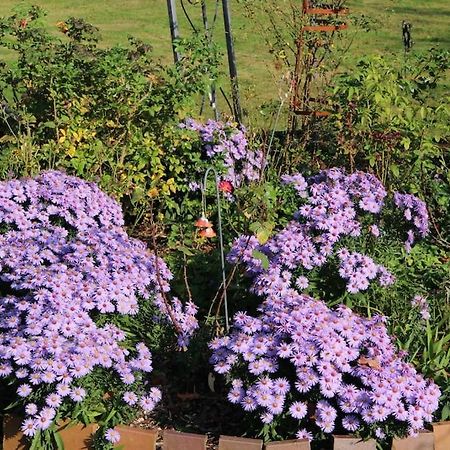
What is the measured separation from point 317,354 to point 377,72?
2.22 m

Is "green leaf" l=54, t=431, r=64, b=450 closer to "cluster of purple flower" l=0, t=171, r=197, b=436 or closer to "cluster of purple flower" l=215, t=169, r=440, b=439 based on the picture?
"cluster of purple flower" l=0, t=171, r=197, b=436

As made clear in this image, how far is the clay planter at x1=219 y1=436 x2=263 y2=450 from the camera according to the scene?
2826mm

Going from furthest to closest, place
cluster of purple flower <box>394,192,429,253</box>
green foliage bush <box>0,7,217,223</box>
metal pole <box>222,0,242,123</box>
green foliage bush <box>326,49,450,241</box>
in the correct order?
metal pole <box>222,0,242,123</box> → green foliage bush <box>0,7,217,223</box> → green foliage bush <box>326,49,450,241</box> → cluster of purple flower <box>394,192,429,253</box>

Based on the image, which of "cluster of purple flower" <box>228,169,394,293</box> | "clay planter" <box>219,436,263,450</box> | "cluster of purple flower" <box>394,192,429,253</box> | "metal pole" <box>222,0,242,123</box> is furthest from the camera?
"metal pole" <box>222,0,242,123</box>

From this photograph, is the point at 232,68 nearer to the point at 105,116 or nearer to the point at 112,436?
the point at 105,116

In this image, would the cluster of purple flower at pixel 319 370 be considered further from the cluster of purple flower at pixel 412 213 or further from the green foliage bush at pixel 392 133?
the green foliage bush at pixel 392 133

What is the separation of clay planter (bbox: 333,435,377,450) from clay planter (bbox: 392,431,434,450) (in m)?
0.09

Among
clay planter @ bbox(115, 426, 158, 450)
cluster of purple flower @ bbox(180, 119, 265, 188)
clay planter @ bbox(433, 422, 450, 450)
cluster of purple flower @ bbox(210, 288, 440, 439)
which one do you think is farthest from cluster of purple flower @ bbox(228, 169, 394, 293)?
cluster of purple flower @ bbox(180, 119, 265, 188)

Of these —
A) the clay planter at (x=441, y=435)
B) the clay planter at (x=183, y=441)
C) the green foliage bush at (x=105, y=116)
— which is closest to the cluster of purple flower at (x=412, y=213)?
the clay planter at (x=441, y=435)

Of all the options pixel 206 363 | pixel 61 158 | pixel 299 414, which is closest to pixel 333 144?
pixel 61 158

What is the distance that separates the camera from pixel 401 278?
13.1 ft

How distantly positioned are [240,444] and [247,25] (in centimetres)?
893

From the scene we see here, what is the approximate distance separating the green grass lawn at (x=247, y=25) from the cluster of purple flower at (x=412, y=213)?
4.54 m

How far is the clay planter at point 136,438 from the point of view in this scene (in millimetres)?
2971
